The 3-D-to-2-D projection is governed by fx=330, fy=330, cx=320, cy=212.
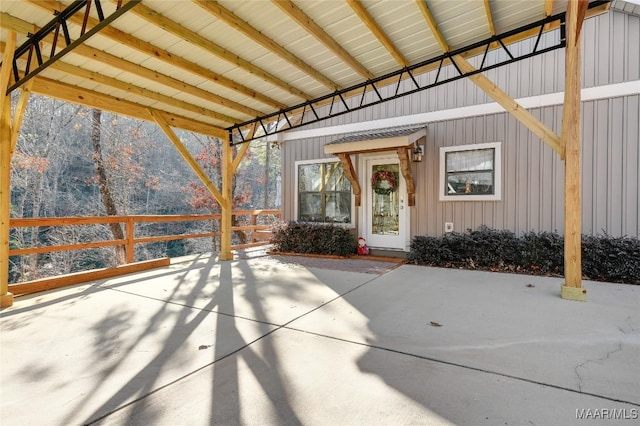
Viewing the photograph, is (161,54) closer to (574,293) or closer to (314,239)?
(314,239)

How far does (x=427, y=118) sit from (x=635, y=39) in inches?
128

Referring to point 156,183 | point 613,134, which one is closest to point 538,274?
point 613,134

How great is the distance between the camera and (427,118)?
6.74 m

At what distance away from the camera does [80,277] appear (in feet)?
15.3

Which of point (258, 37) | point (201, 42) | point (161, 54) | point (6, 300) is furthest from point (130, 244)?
point (258, 37)

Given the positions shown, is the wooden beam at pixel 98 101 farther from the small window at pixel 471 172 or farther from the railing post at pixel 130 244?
the small window at pixel 471 172

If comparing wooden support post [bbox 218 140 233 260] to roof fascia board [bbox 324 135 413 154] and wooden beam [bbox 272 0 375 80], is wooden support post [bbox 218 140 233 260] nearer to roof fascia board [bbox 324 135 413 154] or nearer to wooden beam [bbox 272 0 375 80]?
roof fascia board [bbox 324 135 413 154]

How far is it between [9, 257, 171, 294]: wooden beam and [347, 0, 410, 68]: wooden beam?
490 centimetres

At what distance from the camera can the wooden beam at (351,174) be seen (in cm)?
701

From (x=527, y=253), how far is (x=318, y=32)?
4.49 meters

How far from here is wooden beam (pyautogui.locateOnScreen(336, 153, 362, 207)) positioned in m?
7.01

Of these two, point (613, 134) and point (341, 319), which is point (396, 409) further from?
point (613, 134)

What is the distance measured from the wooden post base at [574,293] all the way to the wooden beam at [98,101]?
619 cm

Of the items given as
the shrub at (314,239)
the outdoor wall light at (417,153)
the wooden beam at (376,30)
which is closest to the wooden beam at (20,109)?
the wooden beam at (376,30)
